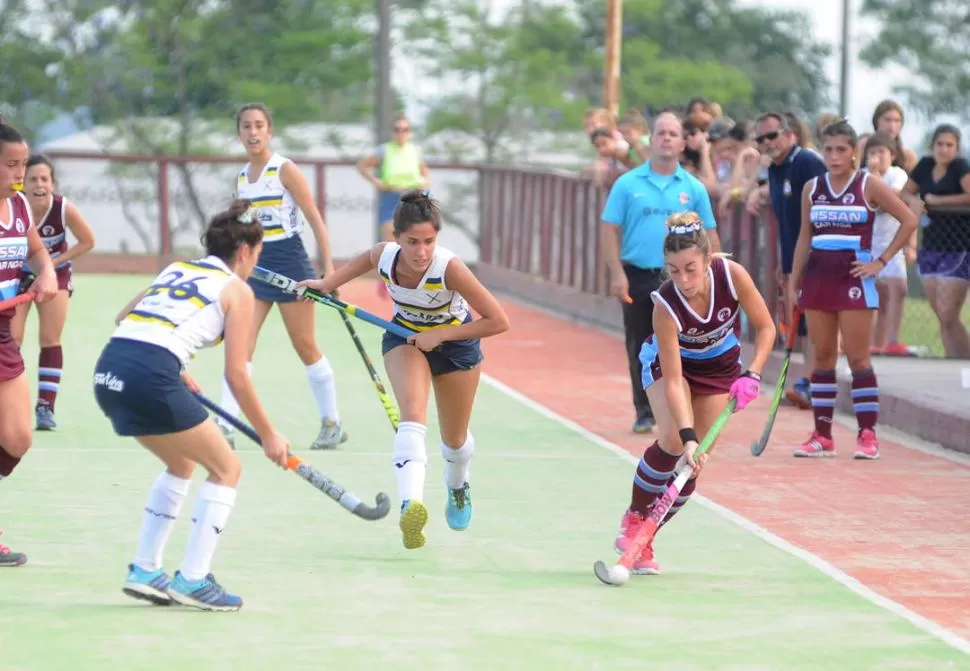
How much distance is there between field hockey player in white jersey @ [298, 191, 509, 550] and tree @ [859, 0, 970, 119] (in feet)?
118

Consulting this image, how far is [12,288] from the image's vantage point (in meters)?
8.67

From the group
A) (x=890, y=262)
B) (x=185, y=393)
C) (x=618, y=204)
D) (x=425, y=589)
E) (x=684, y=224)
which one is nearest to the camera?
(x=185, y=393)

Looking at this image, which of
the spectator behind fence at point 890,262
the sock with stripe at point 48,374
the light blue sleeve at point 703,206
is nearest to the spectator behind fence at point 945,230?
the spectator behind fence at point 890,262

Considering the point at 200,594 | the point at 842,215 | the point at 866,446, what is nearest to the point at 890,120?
the point at 842,215

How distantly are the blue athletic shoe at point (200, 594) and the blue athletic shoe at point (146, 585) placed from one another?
0.06 metres

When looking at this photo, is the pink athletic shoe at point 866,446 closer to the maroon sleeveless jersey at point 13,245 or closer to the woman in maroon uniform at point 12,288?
the woman in maroon uniform at point 12,288

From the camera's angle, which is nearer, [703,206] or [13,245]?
[13,245]

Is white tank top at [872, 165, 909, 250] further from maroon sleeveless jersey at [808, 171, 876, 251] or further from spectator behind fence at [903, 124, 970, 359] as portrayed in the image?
maroon sleeveless jersey at [808, 171, 876, 251]

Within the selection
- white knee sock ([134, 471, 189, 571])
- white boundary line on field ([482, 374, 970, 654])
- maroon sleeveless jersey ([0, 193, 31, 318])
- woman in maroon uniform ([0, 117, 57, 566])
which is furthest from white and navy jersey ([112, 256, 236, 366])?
white boundary line on field ([482, 374, 970, 654])

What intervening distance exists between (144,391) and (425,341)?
1.78 metres

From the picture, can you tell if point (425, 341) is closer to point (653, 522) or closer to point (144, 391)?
point (653, 522)

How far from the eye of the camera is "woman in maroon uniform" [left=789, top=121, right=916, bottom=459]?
11445 millimetres

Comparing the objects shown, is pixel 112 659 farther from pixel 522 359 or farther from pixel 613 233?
pixel 522 359

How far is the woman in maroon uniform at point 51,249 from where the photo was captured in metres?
11.7
